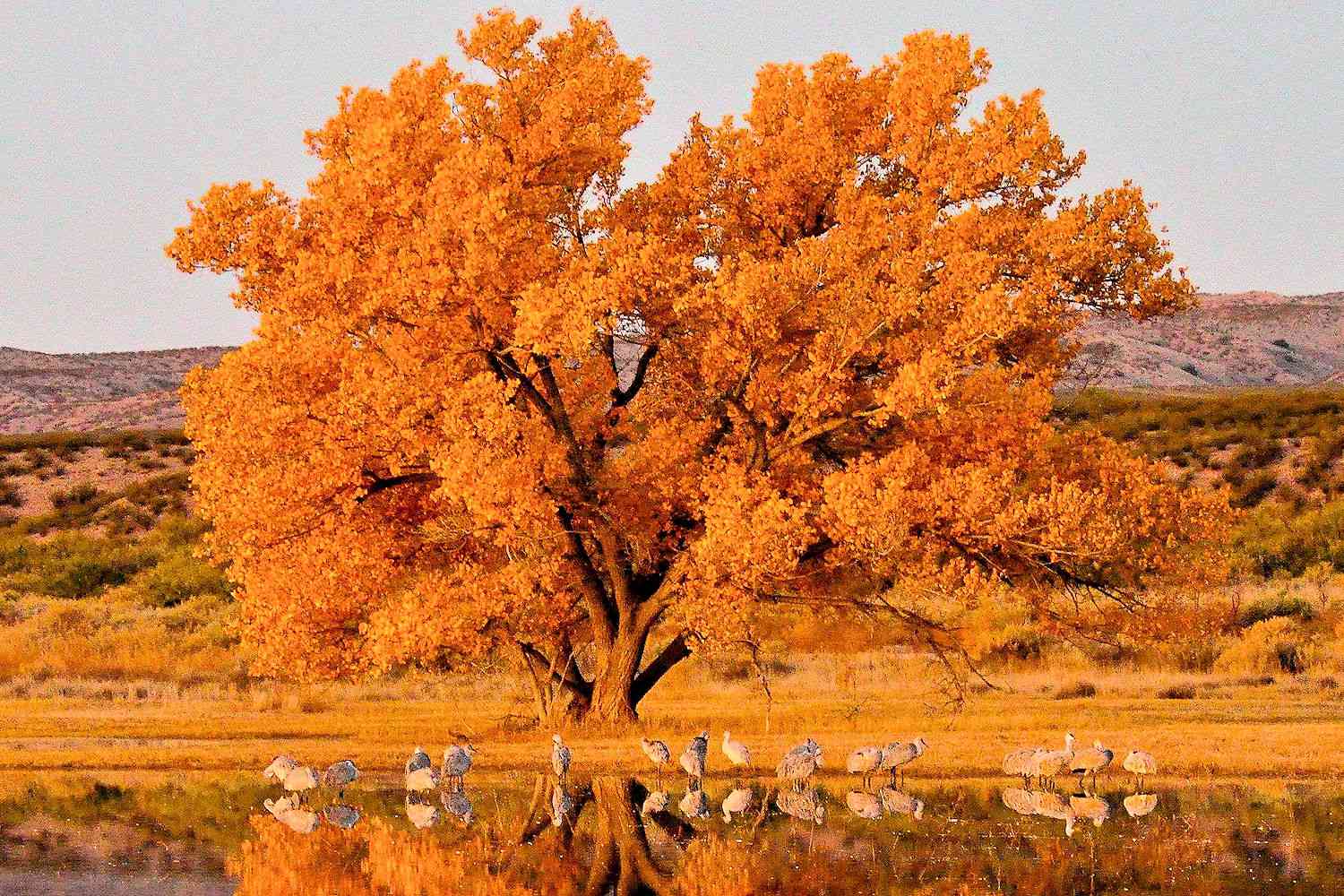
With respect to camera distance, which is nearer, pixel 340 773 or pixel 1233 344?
pixel 340 773

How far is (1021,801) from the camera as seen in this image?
20.5m

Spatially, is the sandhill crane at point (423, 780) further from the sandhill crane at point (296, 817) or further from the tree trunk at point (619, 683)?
the tree trunk at point (619, 683)

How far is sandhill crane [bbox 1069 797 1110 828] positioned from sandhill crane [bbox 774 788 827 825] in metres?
2.79

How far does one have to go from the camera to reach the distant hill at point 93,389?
13238 cm

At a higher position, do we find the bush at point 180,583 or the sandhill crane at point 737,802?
the bush at point 180,583

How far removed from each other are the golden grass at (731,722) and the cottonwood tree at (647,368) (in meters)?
1.71

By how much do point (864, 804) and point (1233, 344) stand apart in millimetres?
152184

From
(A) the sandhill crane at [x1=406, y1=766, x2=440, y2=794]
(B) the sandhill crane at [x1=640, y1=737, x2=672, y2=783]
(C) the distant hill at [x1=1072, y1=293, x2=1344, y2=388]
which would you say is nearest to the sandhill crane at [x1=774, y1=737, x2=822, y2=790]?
(B) the sandhill crane at [x1=640, y1=737, x2=672, y2=783]

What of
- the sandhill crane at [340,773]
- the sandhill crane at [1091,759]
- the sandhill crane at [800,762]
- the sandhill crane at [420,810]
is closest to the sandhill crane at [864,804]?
the sandhill crane at [800,762]

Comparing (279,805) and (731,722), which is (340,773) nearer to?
(279,805)

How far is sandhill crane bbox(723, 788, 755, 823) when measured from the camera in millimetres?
20000

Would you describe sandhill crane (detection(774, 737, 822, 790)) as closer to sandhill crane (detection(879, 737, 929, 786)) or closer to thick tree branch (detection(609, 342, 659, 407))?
sandhill crane (detection(879, 737, 929, 786))

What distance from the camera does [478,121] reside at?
88.8ft

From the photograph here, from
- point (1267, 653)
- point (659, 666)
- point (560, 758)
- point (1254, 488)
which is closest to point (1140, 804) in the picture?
point (560, 758)
